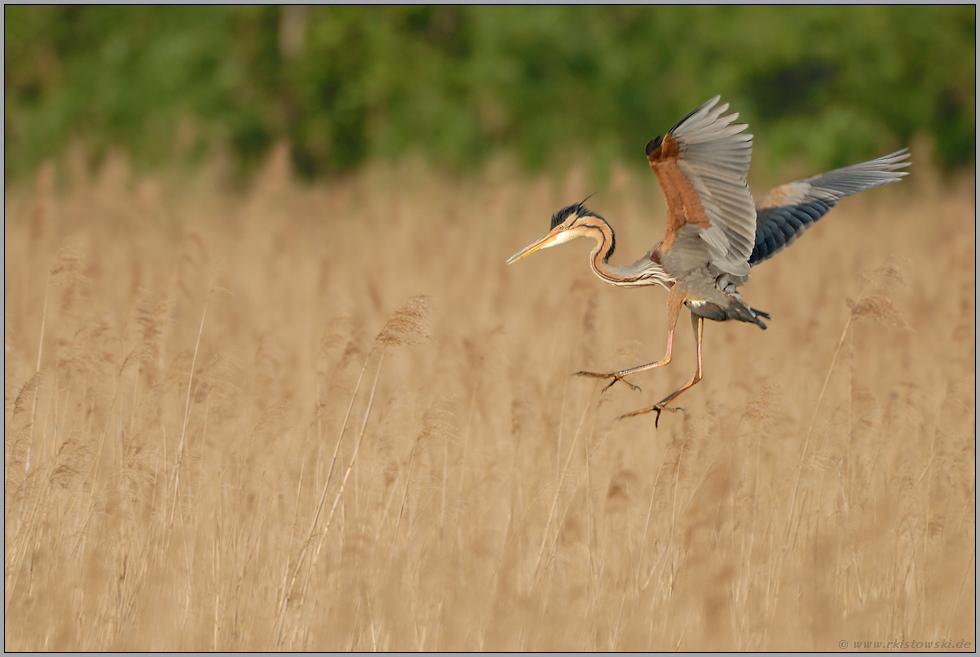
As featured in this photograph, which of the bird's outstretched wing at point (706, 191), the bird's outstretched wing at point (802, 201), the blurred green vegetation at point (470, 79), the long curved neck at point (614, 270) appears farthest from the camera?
the blurred green vegetation at point (470, 79)

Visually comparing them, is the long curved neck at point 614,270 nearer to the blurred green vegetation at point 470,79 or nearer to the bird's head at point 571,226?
the bird's head at point 571,226

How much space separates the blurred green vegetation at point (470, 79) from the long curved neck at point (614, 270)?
29.3 ft

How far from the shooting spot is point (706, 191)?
3475mm

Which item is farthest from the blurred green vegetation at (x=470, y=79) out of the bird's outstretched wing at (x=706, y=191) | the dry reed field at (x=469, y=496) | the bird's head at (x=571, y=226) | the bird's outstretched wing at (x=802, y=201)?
the bird's outstretched wing at (x=706, y=191)

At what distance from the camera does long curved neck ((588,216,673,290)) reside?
372cm

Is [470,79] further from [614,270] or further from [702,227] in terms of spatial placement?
[702,227]

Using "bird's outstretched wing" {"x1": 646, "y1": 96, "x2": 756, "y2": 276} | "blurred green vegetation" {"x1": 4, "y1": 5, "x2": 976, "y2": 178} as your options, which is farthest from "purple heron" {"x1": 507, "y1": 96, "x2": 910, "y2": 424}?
"blurred green vegetation" {"x1": 4, "y1": 5, "x2": 976, "y2": 178}

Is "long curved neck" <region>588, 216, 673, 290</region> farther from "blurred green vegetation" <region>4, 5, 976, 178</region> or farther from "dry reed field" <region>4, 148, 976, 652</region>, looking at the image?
"blurred green vegetation" <region>4, 5, 976, 178</region>

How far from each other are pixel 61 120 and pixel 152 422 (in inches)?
411

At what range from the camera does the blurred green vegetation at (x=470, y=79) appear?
12.6m

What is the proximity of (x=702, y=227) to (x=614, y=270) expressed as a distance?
1.27 ft

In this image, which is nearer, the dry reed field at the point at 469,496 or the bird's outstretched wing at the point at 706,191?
the dry reed field at the point at 469,496

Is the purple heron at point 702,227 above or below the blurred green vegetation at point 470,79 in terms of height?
below

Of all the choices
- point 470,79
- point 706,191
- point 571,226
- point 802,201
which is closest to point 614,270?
point 571,226
